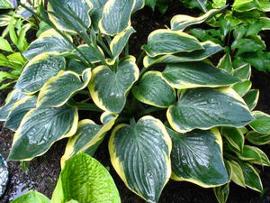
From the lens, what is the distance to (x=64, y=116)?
5.25 ft

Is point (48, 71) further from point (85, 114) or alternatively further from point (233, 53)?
point (233, 53)

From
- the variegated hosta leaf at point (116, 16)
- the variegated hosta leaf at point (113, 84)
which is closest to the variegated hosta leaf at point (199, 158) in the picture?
the variegated hosta leaf at point (113, 84)

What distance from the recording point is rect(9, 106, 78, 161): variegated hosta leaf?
1536 mm

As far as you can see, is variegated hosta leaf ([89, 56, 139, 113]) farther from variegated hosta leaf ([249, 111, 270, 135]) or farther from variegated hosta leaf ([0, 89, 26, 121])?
variegated hosta leaf ([249, 111, 270, 135])

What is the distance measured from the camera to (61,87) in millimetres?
1556

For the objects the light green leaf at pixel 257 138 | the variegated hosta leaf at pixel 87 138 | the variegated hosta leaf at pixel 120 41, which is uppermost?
the variegated hosta leaf at pixel 120 41

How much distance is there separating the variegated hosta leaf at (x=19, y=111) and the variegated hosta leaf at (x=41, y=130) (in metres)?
0.08

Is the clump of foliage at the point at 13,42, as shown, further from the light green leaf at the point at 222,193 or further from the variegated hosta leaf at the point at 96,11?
the light green leaf at the point at 222,193

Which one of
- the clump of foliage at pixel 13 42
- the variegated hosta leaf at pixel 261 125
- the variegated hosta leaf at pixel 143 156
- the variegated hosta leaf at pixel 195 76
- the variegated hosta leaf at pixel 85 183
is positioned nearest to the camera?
the variegated hosta leaf at pixel 85 183

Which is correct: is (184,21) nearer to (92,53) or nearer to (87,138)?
(92,53)

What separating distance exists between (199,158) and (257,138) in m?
0.35

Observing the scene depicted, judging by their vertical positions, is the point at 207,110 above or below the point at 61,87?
below

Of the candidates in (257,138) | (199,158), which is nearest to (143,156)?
(199,158)

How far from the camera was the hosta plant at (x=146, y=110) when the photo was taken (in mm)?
1443
